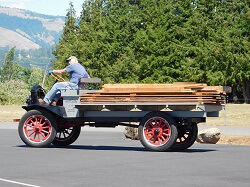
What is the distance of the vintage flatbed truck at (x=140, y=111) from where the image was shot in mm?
16609

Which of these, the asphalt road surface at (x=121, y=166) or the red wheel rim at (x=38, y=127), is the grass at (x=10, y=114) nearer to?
the red wheel rim at (x=38, y=127)

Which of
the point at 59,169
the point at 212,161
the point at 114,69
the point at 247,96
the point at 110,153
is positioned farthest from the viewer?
the point at 114,69

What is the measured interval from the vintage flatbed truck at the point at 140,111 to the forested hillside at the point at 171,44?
194 ft

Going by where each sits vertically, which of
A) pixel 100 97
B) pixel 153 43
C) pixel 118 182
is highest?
pixel 153 43

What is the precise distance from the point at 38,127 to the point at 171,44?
63848 mm

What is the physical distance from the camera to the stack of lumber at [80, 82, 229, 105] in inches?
654

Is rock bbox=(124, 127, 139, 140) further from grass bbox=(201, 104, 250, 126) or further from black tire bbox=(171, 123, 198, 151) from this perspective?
grass bbox=(201, 104, 250, 126)

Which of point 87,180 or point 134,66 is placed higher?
point 134,66

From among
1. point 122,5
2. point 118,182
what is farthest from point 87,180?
point 122,5

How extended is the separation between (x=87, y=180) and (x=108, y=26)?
259ft

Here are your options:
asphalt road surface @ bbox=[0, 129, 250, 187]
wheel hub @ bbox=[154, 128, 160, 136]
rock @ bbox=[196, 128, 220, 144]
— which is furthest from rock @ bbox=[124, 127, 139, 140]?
wheel hub @ bbox=[154, 128, 160, 136]

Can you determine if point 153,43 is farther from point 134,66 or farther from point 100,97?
point 100,97

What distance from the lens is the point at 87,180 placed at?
11.4 metres

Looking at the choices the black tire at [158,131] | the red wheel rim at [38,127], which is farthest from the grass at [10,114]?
the black tire at [158,131]
